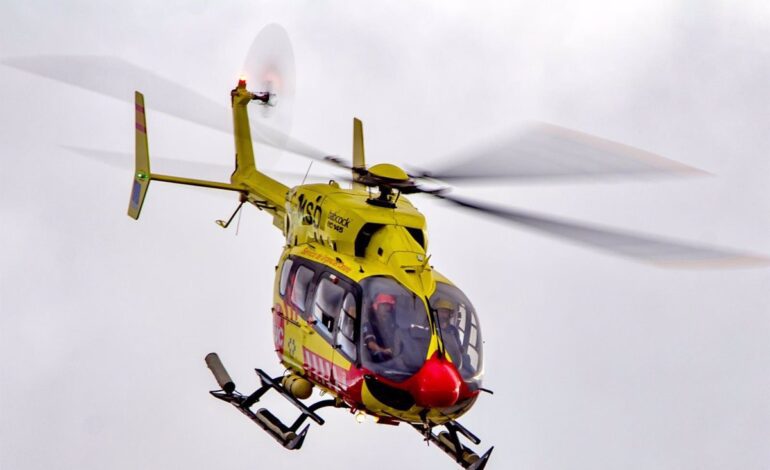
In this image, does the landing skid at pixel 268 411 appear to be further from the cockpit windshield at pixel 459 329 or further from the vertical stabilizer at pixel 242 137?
the vertical stabilizer at pixel 242 137

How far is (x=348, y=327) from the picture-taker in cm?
1381

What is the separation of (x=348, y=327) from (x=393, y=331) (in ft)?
2.40

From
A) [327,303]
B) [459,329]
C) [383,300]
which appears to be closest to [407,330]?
[383,300]

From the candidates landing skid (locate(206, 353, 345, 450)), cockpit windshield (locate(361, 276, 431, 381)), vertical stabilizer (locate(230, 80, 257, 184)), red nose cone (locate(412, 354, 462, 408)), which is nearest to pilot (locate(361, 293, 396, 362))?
cockpit windshield (locate(361, 276, 431, 381))

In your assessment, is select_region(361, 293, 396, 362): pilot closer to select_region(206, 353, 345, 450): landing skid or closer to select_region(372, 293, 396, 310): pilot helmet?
select_region(372, 293, 396, 310): pilot helmet

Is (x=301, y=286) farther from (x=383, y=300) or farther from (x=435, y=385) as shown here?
→ (x=435, y=385)

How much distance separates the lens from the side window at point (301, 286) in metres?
14.9

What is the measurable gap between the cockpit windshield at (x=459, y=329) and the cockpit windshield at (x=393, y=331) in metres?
0.28

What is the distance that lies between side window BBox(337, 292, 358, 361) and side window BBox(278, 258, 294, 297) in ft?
5.95

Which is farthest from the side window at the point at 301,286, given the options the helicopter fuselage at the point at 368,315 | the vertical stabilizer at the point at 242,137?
the vertical stabilizer at the point at 242,137

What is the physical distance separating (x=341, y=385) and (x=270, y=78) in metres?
10.1

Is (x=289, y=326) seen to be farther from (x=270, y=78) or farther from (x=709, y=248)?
(x=270, y=78)

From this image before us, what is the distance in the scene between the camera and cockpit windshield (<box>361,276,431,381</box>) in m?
13.2

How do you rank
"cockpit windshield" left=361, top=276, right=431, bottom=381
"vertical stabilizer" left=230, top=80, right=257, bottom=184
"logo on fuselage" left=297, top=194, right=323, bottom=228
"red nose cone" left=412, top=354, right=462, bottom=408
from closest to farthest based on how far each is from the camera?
"red nose cone" left=412, top=354, right=462, bottom=408
"cockpit windshield" left=361, top=276, right=431, bottom=381
"logo on fuselage" left=297, top=194, right=323, bottom=228
"vertical stabilizer" left=230, top=80, right=257, bottom=184
